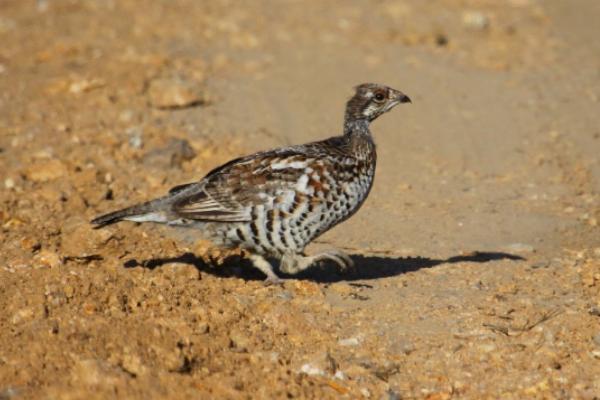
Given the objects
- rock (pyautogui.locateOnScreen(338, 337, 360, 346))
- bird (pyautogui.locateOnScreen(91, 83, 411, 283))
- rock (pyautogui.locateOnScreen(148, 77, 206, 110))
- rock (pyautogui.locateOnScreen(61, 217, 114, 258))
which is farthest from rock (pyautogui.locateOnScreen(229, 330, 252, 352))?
rock (pyautogui.locateOnScreen(148, 77, 206, 110))

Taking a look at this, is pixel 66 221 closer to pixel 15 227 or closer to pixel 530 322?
pixel 15 227

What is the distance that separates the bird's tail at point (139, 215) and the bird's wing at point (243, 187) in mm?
116

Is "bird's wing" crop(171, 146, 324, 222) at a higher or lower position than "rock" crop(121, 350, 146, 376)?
higher

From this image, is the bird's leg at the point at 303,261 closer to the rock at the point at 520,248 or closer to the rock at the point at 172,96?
the rock at the point at 520,248

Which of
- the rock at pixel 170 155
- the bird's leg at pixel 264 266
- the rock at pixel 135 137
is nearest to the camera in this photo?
the bird's leg at pixel 264 266

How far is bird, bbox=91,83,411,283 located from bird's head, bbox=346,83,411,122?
0.44m

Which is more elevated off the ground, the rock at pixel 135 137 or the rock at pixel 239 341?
the rock at pixel 239 341

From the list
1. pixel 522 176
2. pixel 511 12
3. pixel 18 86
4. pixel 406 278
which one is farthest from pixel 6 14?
pixel 406 278

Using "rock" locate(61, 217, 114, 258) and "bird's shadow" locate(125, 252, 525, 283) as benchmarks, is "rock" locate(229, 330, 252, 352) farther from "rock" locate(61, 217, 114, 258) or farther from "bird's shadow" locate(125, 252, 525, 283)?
"rock" locate(61, 217, 114, 258)

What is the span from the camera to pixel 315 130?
1266cm

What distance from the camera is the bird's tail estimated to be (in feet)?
26.8

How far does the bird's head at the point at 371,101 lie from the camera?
884 cm

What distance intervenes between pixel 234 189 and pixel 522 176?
4.74 metres

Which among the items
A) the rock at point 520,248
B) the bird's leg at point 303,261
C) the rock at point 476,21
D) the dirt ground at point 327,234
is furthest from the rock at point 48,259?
the rock at point 476,21
